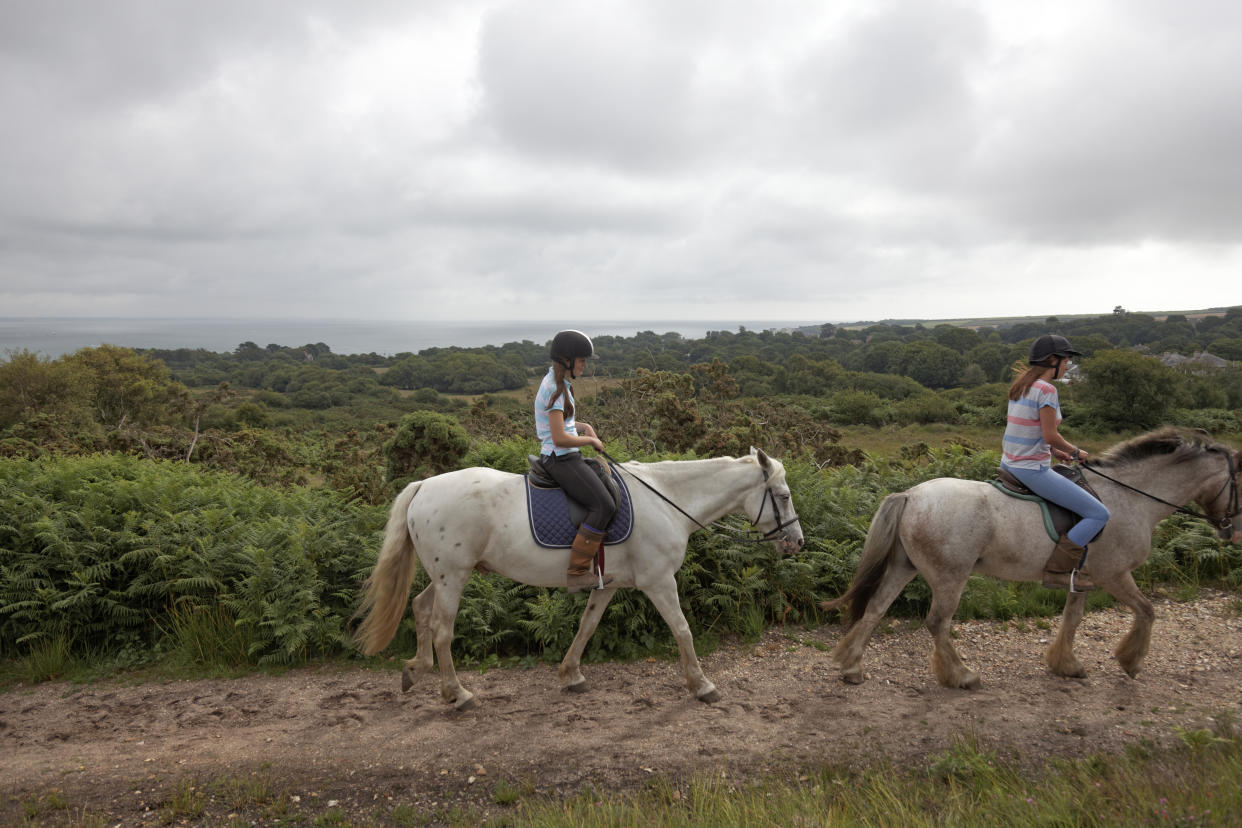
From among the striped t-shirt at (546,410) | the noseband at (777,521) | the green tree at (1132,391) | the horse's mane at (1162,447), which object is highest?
the striped t-shirt at (546,410)

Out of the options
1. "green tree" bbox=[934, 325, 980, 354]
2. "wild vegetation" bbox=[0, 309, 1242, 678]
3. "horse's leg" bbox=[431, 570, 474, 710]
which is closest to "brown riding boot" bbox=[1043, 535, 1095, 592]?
"wild vegetation" bbox=[0, 309, 1242, 678]

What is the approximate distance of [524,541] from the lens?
5195 mm

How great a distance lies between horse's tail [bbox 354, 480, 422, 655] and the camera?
5.46 metres

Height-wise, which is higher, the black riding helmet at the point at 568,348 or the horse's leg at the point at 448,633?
the black riding helmet at the point at 568,348

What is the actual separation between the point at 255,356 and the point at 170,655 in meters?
132

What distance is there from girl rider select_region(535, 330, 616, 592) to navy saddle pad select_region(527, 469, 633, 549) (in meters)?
0.09

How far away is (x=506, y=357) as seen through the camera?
90.4 meters

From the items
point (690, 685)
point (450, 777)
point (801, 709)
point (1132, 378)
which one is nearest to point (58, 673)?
point (450, 777)

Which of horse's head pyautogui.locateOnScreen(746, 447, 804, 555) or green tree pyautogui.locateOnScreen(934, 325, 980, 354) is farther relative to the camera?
green tree pyautogui.locateOnScreen(934, 325, 980, 354)

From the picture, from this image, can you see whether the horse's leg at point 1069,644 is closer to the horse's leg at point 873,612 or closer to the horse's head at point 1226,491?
the horse's head at point 1226,491

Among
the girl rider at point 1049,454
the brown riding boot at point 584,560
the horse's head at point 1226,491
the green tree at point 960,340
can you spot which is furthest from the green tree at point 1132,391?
the brown riding boot at point 584,560

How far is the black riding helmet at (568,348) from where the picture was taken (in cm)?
493

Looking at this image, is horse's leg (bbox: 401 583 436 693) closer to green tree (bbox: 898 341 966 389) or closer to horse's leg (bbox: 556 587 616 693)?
horse's leg (bbox: 556 587 616 693)

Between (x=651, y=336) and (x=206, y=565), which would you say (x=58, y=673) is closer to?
(x=206, y=565)
